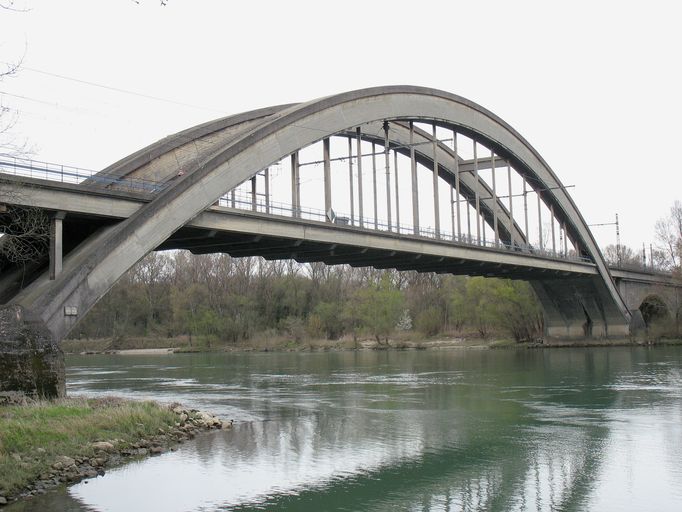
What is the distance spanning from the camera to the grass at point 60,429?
14156mm

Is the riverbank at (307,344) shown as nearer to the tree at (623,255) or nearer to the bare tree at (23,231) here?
the tree at (623,255)

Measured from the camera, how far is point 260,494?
45.6ft

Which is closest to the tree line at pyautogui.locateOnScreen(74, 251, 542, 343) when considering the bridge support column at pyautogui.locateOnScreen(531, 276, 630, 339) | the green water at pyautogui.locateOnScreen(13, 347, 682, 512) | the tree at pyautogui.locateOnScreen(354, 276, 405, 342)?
the tree at pyautogui.locateOnScreen(354, 276, 405, 342)

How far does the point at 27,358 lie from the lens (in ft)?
66.6

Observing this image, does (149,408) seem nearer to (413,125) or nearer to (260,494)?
(260,494)

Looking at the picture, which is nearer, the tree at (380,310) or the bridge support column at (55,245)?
the bridge support column at (55,245)

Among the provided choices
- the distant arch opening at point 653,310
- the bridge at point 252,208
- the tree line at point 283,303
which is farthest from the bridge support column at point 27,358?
the distant arch opening at point 653,310

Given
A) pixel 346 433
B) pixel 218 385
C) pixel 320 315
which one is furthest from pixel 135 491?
pixel 320 315

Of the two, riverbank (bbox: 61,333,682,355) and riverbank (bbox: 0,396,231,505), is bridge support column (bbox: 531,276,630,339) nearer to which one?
riverbank (bbox: 61,333,682,355)

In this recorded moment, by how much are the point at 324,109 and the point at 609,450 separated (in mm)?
22782

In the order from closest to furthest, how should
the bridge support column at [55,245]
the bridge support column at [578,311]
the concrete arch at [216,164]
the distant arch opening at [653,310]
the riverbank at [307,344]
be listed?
the bridge support column at [55,245] → the concrete arch at [216,164] → the bridge support column at [578,311] → the riverbank at [307,344] → the distant arch opening at [653,310]

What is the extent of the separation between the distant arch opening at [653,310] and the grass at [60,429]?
62.5m

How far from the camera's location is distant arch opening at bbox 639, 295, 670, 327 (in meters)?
73.7

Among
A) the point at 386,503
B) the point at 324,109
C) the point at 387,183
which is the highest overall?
the point at 324,109
